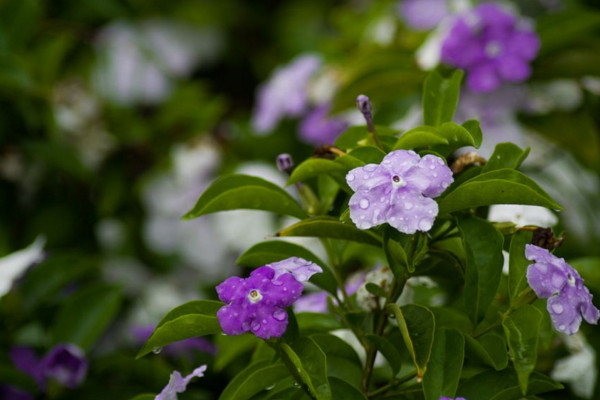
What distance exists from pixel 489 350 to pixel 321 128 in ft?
3.07

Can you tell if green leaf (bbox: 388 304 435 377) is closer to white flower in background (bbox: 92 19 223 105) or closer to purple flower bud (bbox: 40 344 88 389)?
purple flower bud (bbox: 40 344 88 389)

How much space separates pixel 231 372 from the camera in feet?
4.33

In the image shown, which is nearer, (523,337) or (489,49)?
(523,337)

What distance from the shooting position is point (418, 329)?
778 millimetres

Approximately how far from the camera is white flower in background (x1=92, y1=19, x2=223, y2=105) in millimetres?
2119

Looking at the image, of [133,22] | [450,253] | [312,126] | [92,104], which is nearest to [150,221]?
[92,104]

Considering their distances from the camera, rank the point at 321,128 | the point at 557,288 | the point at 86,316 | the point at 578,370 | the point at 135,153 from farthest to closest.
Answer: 1. the point at 135,153
2. the point at 321,128
3. the point at 86,316
4. the point at 578,370
5. the point at 557,288

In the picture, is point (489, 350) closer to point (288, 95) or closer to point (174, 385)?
point (174, 385)

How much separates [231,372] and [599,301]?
66 cm

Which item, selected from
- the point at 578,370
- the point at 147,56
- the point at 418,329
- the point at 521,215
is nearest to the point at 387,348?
the point at 418,329

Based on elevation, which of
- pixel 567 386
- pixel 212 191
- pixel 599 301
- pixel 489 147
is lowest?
pixel 567 386

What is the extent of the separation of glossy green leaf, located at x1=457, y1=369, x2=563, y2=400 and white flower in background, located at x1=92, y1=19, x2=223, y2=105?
1.42 meters

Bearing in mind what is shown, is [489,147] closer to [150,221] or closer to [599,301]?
[599,301]

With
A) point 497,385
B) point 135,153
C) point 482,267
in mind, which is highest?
point 482,267
